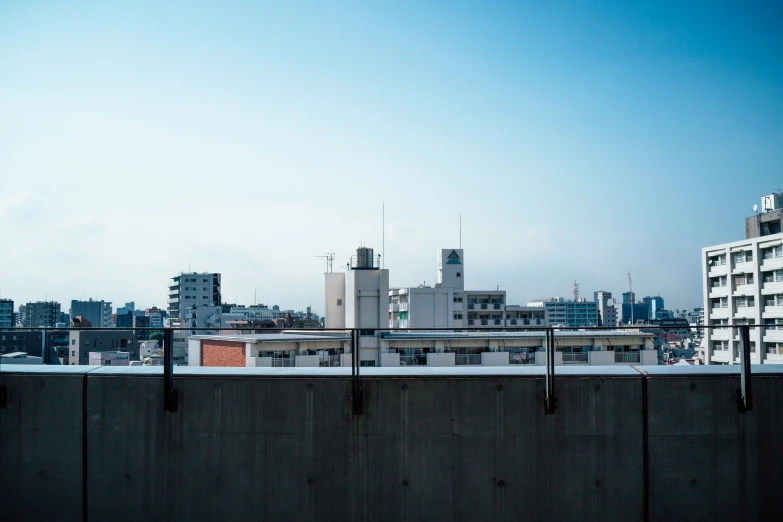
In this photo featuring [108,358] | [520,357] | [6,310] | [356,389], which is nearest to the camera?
[356,389]

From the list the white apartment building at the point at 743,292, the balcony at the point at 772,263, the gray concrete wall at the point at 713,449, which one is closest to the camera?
the gray concrete wall at the point at 713,449

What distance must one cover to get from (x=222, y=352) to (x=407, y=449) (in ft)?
79.4

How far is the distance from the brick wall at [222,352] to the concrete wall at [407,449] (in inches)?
856

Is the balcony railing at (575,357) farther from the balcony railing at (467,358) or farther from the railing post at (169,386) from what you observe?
the railing post at (169,386)

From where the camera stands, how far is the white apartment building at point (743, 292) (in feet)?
201

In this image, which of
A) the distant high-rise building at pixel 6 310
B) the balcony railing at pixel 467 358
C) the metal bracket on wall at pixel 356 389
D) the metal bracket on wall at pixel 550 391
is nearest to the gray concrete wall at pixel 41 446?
the metal bracket on wall at pixel 356 389

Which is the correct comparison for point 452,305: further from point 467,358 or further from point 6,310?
point 6,310

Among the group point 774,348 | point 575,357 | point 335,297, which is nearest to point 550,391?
A: point 575,357

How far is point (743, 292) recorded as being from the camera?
66500mm

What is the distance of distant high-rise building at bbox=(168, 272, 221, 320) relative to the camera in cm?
16150

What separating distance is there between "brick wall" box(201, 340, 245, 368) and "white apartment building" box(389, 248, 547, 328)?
5029 centimetres

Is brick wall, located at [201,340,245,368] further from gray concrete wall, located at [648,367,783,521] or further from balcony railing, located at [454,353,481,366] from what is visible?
gray concrete wall, located at [648,367,783,521]

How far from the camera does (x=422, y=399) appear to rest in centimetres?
661

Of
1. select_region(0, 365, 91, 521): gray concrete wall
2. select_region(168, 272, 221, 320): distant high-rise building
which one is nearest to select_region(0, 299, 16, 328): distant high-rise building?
select_region(168, 272, 221, 320): distant high-rise building
